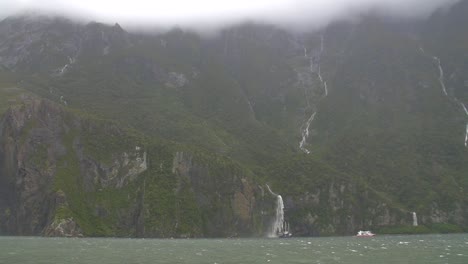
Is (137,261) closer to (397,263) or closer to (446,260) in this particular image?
(397,263)

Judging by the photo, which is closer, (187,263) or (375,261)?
(187,263)

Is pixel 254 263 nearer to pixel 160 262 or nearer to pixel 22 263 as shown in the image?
pixel 160 262

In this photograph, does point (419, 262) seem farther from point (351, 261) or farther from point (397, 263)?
point (351, 261)

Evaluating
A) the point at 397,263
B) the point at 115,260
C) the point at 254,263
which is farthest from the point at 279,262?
the point at 115,260

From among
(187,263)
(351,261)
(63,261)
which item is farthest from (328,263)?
(63,261)

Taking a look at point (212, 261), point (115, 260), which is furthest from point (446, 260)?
point (115, 260)

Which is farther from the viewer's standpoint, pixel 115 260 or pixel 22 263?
pixel 115 260

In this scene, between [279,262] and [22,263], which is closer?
[22,263]
